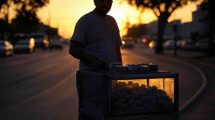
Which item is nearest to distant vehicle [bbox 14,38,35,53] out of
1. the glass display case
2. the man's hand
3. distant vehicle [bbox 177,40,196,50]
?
distant vehicle [bbox 177,40,196,50]

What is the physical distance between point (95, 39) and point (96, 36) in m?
0.03

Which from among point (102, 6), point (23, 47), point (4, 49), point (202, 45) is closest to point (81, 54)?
point (102, 6)

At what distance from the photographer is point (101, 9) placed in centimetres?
670

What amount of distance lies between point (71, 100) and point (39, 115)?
332cm

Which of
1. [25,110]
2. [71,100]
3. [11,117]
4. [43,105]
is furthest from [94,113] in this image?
[71,100]

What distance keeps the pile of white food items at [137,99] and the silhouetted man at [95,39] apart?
18.4 inches

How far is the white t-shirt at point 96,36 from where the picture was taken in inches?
262

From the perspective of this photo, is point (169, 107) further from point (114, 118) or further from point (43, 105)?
point (43, 105)

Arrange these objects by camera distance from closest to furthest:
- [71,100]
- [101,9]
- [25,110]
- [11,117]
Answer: [101,9] → [11,117] → [25,110] → [71,100]

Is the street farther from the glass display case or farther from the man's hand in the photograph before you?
the glass display case

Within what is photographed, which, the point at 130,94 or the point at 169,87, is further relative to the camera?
the point at 169,87

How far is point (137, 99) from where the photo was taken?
243 inches

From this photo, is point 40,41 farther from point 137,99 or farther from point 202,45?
point 137,99

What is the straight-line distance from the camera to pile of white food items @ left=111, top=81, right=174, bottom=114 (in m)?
6.12
